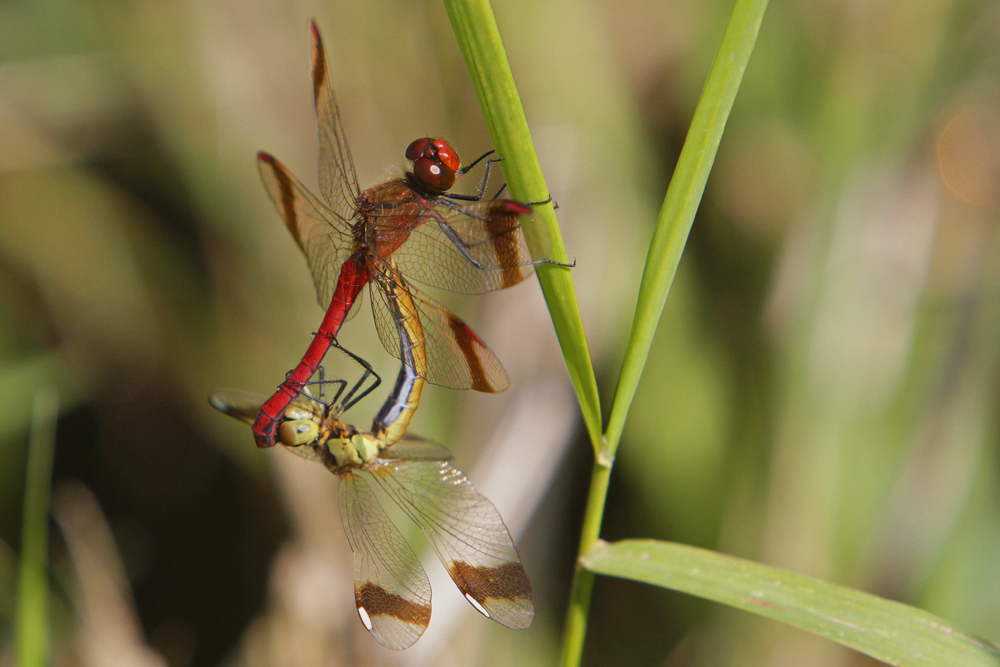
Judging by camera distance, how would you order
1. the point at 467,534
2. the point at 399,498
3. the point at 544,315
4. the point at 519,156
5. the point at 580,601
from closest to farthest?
the point at 519,156 < the point at 580,601 < the point at 467,534 < the point at 399,498 < the point at 544,315

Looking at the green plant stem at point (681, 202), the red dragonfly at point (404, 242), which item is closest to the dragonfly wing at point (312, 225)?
the red dragonfly at point (404, 242)

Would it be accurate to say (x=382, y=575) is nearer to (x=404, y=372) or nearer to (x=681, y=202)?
(x=404, y=372)

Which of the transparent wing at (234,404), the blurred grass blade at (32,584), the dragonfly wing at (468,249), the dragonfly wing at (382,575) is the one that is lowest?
the dragonfly wing at (382,575)

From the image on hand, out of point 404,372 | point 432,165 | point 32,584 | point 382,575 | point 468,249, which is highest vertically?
point 432,165

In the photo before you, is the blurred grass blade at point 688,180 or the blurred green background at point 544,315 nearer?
the blurred grass blade at point 688,180

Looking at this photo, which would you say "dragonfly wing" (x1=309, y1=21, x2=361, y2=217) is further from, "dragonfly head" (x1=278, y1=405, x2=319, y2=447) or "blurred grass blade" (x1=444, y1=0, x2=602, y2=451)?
"blurred grass blade" (x1=444, y1=0, x2=602, y2=451)

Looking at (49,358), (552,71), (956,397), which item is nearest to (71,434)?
(49,358)

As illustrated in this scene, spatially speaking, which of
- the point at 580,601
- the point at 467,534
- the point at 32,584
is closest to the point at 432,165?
the point at 467,534

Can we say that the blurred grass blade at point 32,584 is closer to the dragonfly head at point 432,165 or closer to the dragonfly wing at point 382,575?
the dragonfly wing at point 382,575
